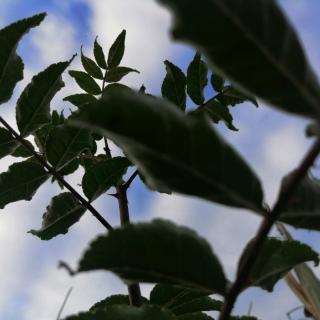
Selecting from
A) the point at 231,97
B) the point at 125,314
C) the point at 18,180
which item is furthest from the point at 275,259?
the point at 231,97

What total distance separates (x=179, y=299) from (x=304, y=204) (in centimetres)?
95

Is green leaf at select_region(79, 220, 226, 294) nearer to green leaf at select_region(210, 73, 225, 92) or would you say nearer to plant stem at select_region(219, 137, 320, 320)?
plant stem at select_region(219, 137, 320, 320)

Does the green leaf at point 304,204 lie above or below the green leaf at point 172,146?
below

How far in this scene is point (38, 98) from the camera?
77.0 inches

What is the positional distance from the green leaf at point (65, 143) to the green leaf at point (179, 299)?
1.83ft

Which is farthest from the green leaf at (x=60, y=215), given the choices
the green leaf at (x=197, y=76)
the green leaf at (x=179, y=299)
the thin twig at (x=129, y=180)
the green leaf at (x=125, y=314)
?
the green leaf at (x=125, y=314)

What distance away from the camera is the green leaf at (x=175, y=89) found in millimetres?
2264

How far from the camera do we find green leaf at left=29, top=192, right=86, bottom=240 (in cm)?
210

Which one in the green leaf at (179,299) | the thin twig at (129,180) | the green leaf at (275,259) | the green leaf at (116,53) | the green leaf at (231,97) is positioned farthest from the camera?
the green leaf at (116,53)

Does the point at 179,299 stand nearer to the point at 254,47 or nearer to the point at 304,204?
the point at 304,204

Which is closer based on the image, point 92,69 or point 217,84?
point 217,84

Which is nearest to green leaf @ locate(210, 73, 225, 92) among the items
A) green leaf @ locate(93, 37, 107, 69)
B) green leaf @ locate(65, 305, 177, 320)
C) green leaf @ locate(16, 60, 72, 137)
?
green leaf @ locate(93, 37, 107, 69)

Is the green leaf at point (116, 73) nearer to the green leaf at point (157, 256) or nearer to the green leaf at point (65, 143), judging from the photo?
the green leaf at point (65, 143)

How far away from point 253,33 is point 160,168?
0.25 meters
